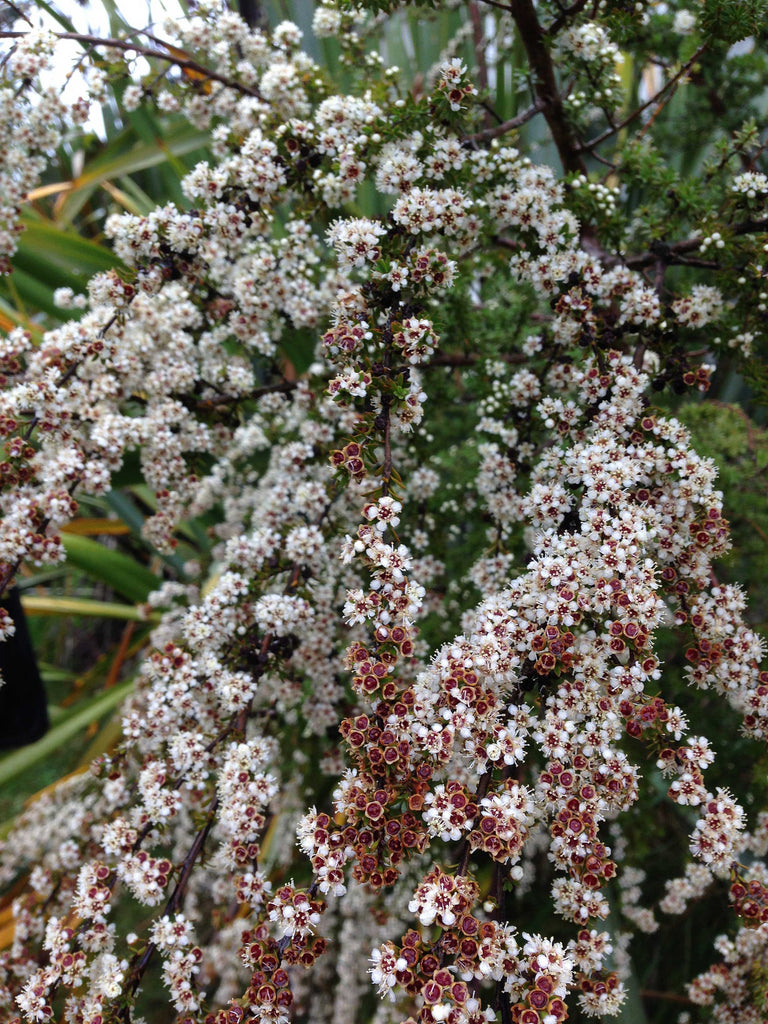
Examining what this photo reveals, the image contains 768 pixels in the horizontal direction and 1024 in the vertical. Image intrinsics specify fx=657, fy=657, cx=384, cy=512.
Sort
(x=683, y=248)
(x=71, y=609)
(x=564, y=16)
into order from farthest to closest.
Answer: (x=71, y=609), (x=683, y=248), (x=564, y=16)

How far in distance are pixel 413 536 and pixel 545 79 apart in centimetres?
107

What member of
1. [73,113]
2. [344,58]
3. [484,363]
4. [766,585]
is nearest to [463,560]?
[484,363]

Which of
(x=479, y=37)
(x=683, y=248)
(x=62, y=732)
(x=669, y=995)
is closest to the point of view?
(x=683, y=248)

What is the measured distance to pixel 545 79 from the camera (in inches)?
56.1

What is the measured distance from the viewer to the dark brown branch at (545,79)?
1.32 metres

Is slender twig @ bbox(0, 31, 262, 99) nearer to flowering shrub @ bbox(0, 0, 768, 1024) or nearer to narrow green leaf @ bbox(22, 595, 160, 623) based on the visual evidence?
flowering shrub @ bbox(0, 0, 768, 1024)

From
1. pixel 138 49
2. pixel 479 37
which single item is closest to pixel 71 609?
pixel 138 49

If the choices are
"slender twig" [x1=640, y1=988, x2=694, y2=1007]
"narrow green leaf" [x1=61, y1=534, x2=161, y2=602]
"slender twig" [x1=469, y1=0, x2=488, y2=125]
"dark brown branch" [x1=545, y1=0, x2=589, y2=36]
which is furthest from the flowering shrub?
"narrow green leaf" [x1=61, y1=534, x2=161, y2=602]

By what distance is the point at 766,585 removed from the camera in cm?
183

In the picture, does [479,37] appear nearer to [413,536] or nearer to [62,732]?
[413,536]

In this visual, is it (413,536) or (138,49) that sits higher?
(138,49)

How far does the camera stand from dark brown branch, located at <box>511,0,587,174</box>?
4.33 ft

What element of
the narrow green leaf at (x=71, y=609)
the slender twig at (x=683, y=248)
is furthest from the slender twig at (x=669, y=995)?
the narrow green leaf at (x=71, y=609)

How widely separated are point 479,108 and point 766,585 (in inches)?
57.6
